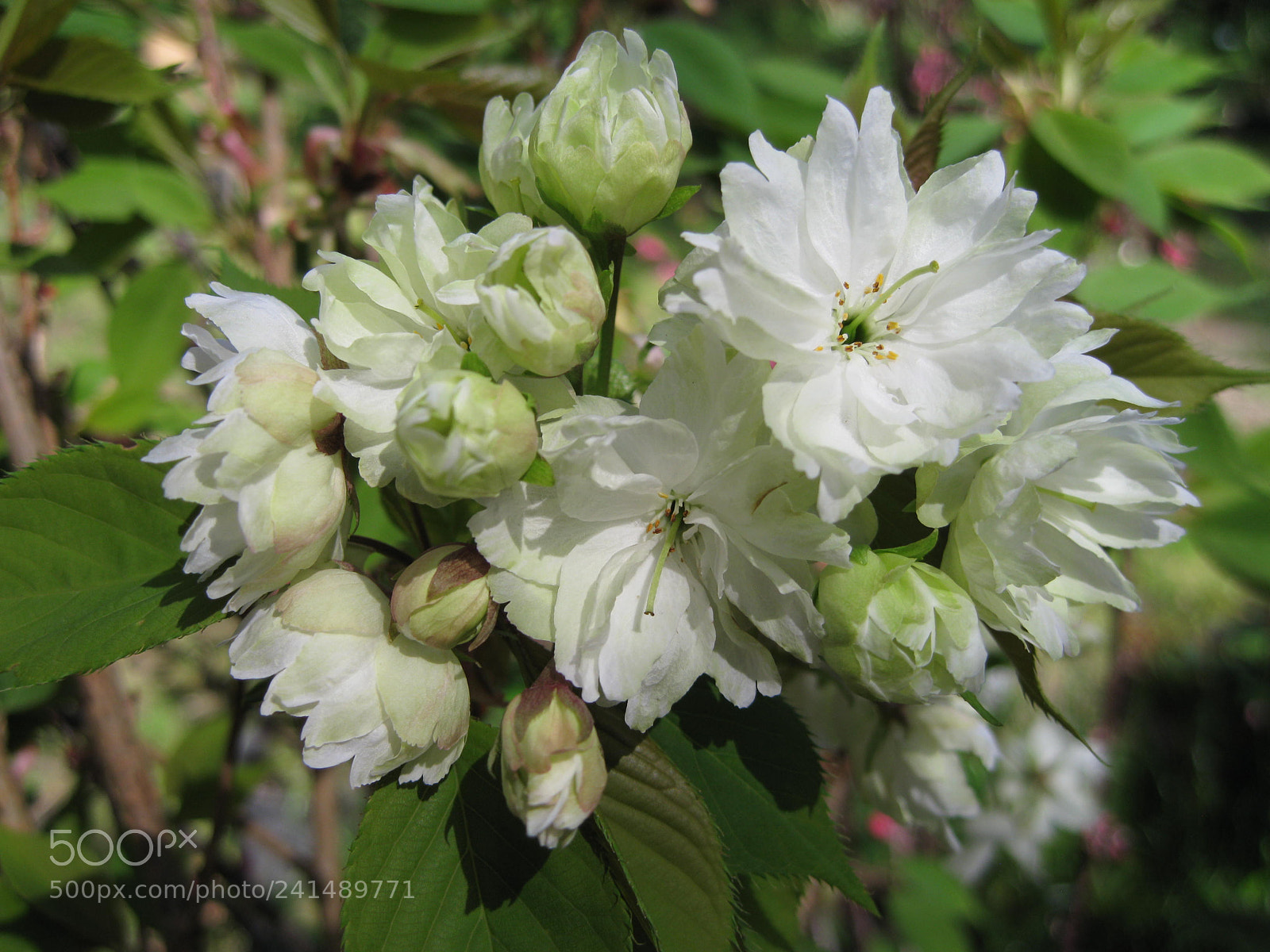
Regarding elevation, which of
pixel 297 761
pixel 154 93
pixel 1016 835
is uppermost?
pixel 154 93

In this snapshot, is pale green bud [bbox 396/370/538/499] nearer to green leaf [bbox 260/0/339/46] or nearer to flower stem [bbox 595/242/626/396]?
flower stem [bbox 595/242/626/396]

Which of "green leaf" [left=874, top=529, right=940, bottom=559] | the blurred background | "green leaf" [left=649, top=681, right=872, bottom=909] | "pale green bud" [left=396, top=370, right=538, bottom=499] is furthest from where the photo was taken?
the blurred background

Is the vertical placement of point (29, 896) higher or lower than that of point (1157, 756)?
higher

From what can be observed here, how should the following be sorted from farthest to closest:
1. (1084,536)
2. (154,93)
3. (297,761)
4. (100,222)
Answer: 1. (297,761)
2. (100,222)
3. (154,93)
4. (1084,536)

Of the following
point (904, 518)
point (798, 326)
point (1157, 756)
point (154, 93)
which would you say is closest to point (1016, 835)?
point (1157, 756)

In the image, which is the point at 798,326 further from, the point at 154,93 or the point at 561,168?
the point at 154,93

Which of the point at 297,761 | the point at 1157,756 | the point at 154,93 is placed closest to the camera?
the point at 154,93

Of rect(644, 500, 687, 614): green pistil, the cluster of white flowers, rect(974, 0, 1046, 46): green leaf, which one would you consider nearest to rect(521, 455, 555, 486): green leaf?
the cluster of white flowers
